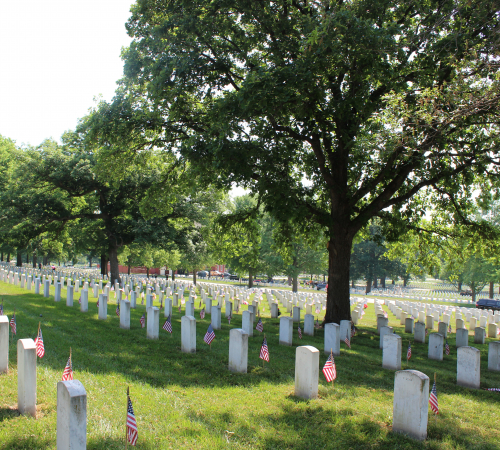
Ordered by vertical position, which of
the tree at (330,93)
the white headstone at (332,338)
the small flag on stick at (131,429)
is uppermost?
the tree at (330,93)

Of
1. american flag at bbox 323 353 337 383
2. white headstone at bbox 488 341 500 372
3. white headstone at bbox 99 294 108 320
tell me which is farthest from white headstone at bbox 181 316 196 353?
white headstone at bbox 488 341 500 372

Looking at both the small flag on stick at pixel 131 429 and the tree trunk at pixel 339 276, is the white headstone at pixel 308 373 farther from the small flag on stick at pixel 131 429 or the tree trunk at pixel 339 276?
the tree trunk at pixel 339 276

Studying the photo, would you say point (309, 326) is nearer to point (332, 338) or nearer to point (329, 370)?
point (332, 338)

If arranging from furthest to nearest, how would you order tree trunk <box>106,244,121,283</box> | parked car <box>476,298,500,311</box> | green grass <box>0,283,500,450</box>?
parked car <box>476,298,500,311</box>
tree trunk <box>106,244,121,283</box>
green grass <box>0,283,500,450</box>

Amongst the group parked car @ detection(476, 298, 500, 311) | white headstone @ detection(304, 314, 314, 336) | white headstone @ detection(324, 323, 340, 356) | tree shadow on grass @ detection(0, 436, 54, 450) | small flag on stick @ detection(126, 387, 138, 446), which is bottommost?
parked car @ detection(476, 298, 500, 311)

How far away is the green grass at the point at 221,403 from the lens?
4301mm

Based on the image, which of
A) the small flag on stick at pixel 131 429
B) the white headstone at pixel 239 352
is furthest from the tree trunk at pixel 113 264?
the small flag on stick at pixel 131 429

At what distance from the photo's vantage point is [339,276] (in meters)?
13.4

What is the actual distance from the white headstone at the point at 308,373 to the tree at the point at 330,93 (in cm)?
555

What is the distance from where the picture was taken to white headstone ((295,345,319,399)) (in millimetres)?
5691

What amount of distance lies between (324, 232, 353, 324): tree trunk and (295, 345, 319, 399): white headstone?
7550mm

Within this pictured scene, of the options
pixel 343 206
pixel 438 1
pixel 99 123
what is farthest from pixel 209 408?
pixel 438 1

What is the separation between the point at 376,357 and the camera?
938 cm

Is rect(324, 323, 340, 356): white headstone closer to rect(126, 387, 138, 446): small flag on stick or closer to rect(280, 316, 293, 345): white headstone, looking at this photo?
rect(280, 316, 293, 345): white headstone
